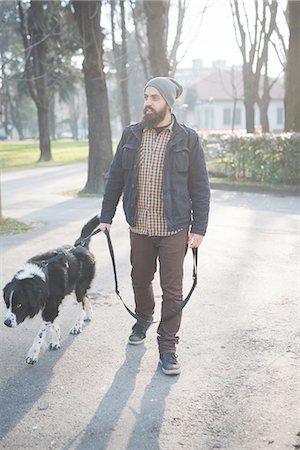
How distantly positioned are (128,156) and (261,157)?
11.8m

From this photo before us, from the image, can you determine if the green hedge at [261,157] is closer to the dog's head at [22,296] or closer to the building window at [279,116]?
the dog's head at [22,296]

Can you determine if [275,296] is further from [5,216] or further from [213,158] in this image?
[213,158]

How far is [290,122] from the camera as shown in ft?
57.6

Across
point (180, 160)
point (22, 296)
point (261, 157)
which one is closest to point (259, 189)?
point (261, 157)

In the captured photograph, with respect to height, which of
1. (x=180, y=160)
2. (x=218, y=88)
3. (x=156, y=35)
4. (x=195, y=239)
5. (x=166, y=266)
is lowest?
(x=166, y=266)

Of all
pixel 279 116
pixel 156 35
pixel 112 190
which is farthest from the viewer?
pixel 279 116

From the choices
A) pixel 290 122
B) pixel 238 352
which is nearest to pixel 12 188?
pixel 290 122

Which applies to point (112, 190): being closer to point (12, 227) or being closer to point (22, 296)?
point (22, 296)

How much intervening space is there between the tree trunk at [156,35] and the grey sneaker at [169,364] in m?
15.0

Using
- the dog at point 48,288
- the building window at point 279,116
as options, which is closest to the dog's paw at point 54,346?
the dog at point 48,288

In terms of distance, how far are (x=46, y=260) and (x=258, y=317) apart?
7.24ft

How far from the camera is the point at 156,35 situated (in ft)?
58.6

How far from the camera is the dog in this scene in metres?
4.14

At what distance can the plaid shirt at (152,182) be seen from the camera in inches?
167
